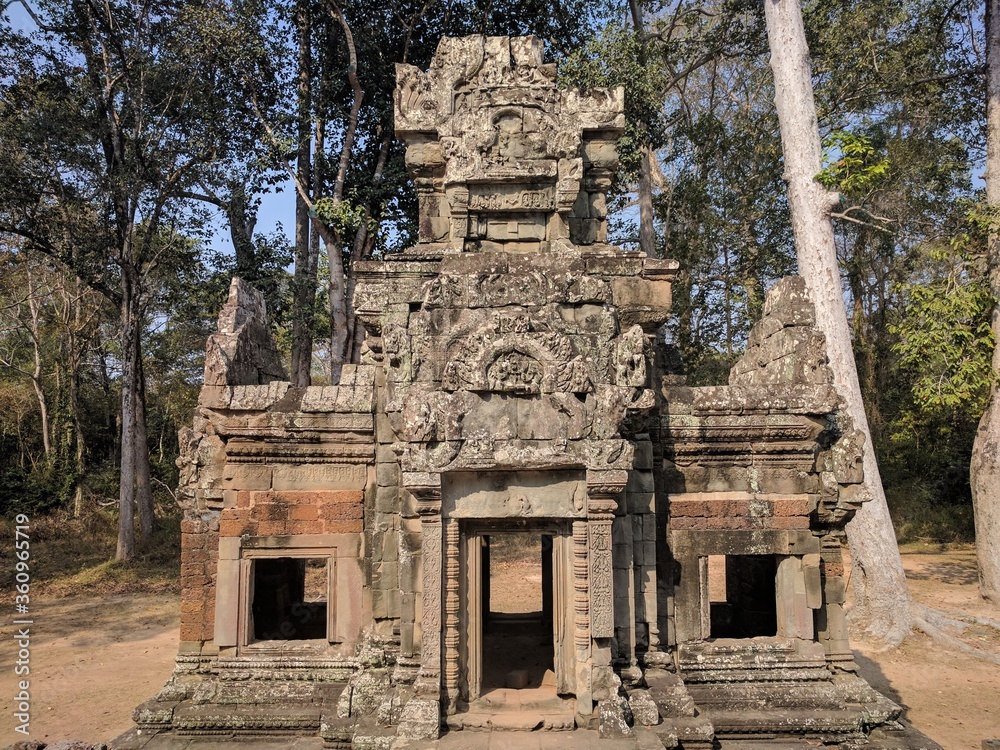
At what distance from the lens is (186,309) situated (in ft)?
52.5

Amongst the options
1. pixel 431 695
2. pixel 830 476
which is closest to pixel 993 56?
pixel 830 476

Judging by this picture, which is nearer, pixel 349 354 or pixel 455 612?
pixel 455 612

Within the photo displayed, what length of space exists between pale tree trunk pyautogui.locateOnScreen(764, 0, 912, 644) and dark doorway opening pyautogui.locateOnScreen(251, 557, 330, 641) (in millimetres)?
8093

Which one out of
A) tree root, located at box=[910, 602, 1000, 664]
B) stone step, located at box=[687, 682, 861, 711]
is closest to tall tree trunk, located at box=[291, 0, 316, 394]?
stone step, located at box=[687, 682, 861, 711]

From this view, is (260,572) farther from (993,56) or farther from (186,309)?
(993,56)

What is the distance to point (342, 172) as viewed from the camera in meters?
15.1

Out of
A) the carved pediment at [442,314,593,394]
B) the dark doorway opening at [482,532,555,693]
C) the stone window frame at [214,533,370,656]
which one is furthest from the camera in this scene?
the stone window frame at [214,533,370,656]

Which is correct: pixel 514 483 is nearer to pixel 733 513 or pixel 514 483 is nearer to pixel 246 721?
pixel 733 513

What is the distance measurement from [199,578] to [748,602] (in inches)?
236

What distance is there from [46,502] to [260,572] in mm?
12829

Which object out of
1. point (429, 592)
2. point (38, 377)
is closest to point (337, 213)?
point (38, 377)

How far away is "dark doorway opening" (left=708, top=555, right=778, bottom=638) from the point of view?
802cm

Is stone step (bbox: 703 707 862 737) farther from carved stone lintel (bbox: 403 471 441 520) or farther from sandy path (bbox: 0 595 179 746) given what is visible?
sandy path (bbox: 0 595 179 746)

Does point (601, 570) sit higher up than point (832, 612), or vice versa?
point (601, 570)
